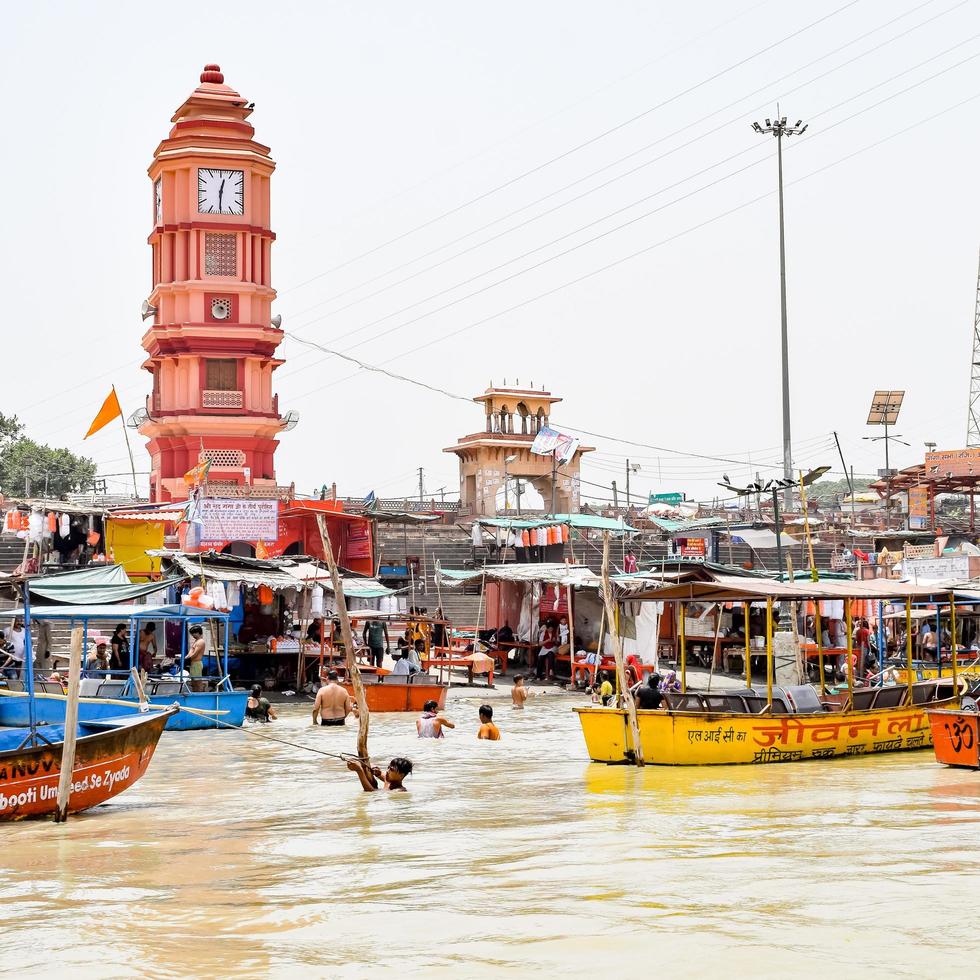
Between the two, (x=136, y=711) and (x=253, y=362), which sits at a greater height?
(x=253, y=362)

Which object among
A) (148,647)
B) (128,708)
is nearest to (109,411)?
(148,647)

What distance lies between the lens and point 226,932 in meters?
9.87

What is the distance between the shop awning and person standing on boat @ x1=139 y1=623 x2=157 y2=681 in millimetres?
3822

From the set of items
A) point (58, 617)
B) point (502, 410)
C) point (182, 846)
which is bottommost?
point (182, 846)

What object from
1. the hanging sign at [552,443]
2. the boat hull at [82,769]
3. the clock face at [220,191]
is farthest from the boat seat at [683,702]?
the clock face at [220,191]

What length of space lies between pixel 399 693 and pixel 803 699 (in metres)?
9.39

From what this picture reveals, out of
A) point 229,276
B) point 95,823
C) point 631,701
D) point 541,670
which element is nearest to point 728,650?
point 541,670

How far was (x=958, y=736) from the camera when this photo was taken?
1730cm

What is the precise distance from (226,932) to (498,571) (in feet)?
78.3

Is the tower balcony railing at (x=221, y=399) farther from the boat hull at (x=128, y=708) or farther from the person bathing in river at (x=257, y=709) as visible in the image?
the boat hull at (x=128, y=708)

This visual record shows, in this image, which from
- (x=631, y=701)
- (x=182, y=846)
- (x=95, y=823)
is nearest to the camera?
(x=182, y=846)

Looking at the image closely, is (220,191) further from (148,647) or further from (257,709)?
(257,709)

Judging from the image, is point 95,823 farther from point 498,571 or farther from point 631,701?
point 498,571

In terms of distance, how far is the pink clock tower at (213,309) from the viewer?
156ft
